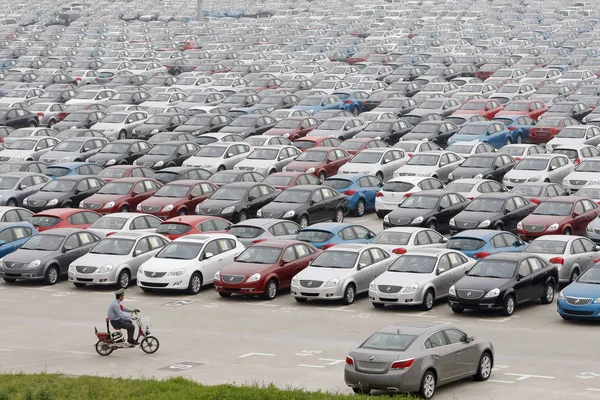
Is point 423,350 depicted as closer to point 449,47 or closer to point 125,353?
point 125,353

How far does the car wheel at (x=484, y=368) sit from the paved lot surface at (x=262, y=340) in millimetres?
160

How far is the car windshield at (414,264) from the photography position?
32344 millimetres

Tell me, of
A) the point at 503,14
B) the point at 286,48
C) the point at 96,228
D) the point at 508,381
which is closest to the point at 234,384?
the point at 508,381

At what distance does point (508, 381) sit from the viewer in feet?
78.5

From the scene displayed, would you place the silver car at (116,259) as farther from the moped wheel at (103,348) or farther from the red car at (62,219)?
the moped wheel at (103,348)

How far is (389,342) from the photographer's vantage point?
75.2 ft

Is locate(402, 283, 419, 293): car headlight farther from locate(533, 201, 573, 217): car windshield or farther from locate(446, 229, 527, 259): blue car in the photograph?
locate(533, 201, 573, 217): car windshield

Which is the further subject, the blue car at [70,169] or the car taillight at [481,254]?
the blue car at [70,169]

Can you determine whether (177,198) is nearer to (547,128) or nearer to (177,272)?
(177,272)

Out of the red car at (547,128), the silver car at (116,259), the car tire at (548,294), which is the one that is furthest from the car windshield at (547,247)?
the red car at (547,128)

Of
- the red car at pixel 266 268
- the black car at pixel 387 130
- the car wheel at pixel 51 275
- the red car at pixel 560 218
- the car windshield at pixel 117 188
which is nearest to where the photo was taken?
the red car at pixel 266 268

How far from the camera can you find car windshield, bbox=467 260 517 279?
31359 millimetres

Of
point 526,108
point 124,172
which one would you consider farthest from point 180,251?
point 526,108

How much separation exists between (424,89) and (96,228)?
1220 inches
